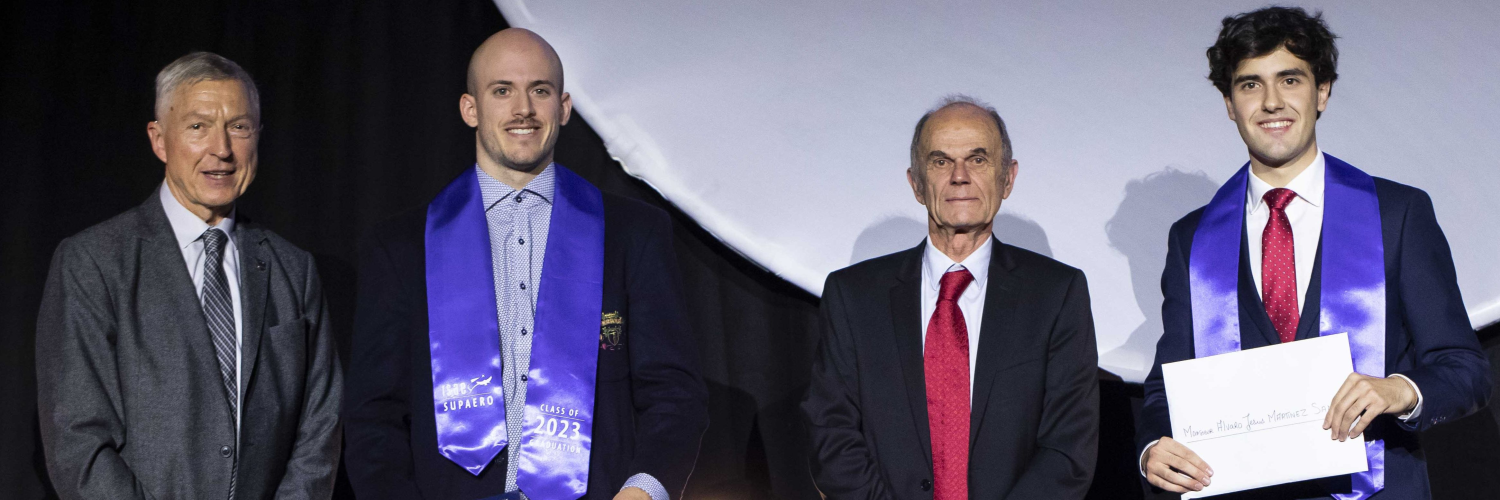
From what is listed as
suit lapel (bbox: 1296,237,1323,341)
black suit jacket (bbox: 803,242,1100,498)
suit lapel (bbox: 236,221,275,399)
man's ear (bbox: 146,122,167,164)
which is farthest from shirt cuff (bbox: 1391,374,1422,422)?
man's ear (bbox: 146,122,167,164)

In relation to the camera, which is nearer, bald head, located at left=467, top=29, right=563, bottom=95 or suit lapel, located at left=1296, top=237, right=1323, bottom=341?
suit lapel, located at left=1296, top=237, right=1323, bottom=341

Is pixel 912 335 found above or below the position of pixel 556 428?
above

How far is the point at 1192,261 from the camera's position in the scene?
197cm

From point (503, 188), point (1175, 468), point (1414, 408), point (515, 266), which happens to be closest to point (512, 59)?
point (503, 188)

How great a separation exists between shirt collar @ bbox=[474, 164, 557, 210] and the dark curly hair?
123 centimetres

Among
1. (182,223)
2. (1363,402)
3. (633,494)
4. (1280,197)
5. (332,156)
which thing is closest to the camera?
(1363,402)

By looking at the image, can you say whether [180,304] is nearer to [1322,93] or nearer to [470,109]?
[470,109]

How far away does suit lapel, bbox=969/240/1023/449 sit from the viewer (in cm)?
195

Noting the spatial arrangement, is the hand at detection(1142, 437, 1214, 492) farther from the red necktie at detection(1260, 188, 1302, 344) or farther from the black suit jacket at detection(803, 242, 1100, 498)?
the red necktie at detection(1260, 188, 1302, 344)

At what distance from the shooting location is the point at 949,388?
197cm

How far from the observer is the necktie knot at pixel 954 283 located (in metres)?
2.02

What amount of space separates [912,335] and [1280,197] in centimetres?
66

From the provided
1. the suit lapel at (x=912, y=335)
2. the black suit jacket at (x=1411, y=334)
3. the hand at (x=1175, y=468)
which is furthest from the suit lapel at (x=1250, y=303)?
the suit lapel at (x=912, y=335)

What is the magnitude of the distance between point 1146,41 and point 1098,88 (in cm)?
17
